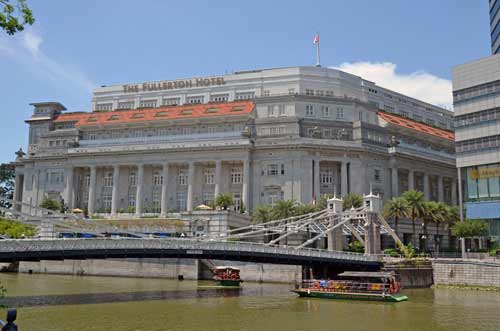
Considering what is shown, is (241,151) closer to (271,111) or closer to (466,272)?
(271,111)

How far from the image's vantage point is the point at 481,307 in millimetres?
47500

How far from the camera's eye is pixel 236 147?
344 feet

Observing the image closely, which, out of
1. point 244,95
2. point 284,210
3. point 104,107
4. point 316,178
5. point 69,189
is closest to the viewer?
point 284,210

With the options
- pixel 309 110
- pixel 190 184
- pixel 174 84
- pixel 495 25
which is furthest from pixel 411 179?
pixel 174 84

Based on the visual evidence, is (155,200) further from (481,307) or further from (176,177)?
(481,307)

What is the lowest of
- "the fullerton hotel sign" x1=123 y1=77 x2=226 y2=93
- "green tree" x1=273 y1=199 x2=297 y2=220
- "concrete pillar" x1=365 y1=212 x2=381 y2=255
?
"concrete pillar" x1=365 y1=212 x2=381 y2=255

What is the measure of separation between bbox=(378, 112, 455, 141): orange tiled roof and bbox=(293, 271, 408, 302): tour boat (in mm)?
64553

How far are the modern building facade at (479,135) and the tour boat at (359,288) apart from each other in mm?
29409

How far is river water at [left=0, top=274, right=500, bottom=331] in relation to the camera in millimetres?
37344

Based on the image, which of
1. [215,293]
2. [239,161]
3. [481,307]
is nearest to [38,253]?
[215,293]

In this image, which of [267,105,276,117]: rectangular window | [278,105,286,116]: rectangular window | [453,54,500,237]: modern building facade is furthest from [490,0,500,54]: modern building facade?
[267,105,276,117]: rectangular window

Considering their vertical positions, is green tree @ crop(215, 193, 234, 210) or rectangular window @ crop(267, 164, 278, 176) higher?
rectangular window @ crop(267, 164, 278, 176)

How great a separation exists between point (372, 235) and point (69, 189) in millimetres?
69185

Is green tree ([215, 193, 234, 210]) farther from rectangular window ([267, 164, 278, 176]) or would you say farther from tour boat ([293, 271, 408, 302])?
tour boat ([293, 271, 408, 302])
